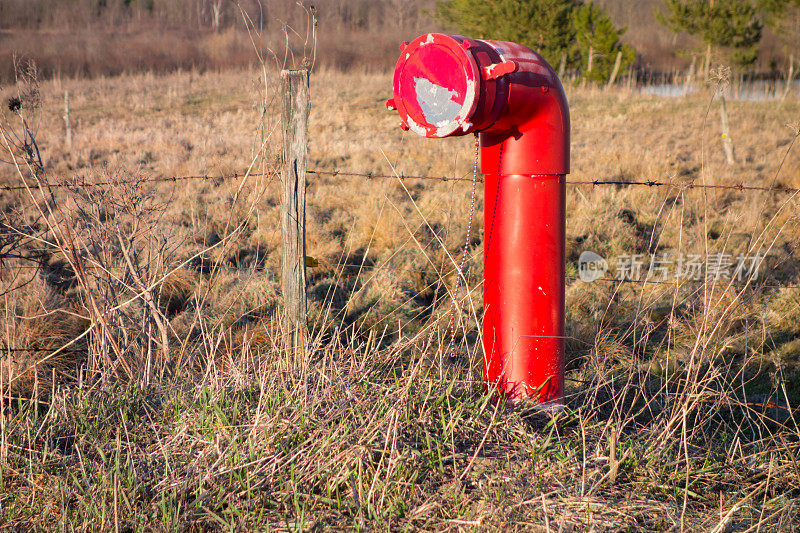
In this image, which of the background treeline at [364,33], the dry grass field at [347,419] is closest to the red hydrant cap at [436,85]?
the dry grass field at [347,419]

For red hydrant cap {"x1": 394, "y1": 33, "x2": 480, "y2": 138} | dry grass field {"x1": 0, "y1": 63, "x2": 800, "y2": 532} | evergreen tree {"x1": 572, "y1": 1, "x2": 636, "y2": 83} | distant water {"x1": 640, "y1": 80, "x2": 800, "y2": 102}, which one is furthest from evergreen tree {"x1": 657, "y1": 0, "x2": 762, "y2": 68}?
red hydrant cap {"x1": 394, "y1": 33, "x2": 480, "y2": 138}

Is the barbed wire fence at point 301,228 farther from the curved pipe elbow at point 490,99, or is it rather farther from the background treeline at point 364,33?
the background treeline at point 364,33

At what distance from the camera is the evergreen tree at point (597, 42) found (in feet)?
74.8

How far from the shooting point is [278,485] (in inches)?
71.2

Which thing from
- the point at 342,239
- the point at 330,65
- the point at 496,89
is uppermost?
the point at 330,65

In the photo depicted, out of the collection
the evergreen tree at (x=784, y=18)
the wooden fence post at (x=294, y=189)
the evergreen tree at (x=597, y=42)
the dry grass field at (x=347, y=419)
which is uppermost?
the evergreen tree at (x=784, y=18)

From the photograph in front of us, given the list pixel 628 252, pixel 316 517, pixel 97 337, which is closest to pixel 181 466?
pixel 316 517

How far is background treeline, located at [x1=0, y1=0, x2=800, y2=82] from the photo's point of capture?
2306 centimetres

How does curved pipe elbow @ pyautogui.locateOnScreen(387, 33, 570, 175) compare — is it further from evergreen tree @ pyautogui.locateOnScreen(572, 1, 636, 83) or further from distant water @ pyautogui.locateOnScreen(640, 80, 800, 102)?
evergreen tree @ pyautogui.locateOnScreen(572, 1, 636, 83)

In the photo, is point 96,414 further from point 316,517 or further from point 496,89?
point 496,89

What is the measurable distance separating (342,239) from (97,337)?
3675 mm

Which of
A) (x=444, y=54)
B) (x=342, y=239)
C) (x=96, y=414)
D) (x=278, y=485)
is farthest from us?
(x=342, y=239)

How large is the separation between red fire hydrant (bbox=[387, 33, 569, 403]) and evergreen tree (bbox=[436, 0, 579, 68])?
21.5 meters

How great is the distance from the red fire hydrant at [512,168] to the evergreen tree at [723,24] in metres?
24.2
